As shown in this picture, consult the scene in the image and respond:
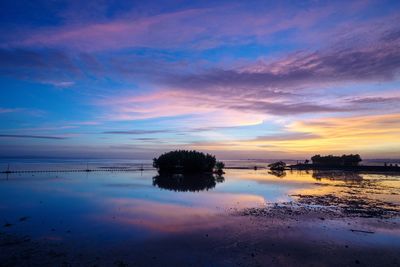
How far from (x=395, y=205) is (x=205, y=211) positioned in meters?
15.9

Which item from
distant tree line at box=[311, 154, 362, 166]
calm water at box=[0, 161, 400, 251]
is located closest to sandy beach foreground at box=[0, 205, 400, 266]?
calm water at box=[0, 161, 400, 251]

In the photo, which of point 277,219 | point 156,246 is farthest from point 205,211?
point 156,246

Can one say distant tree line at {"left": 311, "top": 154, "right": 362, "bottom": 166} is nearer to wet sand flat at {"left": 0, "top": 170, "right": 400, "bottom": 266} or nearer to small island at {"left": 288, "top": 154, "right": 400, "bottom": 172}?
small island at {"left": 288, "top": 154, "right": 400, "bottom": 172}

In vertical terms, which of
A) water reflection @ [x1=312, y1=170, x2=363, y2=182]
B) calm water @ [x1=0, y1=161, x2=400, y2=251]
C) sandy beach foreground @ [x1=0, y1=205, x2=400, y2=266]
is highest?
water reflection @ [x1=312, y1=170, x2=363, y2=182]

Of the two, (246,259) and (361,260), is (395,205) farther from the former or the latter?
(246,259)

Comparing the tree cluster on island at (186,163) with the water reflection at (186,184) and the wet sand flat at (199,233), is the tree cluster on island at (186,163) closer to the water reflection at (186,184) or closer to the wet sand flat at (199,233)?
the water reflection at (186,184)

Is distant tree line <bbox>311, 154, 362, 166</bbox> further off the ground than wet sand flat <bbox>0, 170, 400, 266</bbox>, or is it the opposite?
distant tree line <bbox>311, 154, 362, 166</bbox>

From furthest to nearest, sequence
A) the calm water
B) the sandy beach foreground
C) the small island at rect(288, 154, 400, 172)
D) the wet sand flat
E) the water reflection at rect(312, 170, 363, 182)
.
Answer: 1. the small island at rect(288, 154, 400, 172)
2. the water reflection at rect(312, 170, 363, 182)
3. the calm water
4. the wet sand flat
5. the sandy beach foreground

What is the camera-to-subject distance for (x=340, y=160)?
10494cm

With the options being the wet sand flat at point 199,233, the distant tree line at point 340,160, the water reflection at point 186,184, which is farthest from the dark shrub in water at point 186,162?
the wet sand flat at point 199,233

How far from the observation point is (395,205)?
27078 millimetres

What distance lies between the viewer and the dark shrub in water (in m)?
77.3

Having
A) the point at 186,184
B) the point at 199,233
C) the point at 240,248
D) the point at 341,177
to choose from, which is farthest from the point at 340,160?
the point at 240,248

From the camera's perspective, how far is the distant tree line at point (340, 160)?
332 ft
